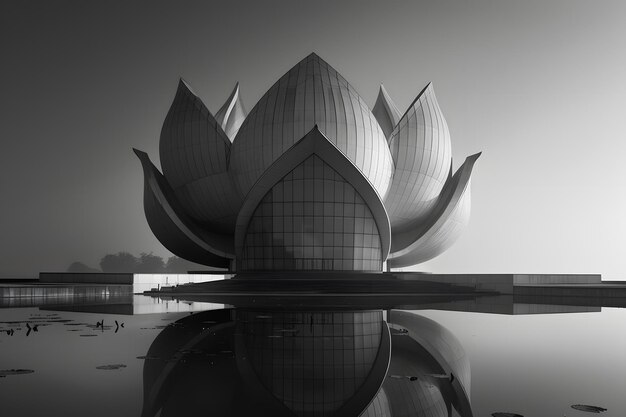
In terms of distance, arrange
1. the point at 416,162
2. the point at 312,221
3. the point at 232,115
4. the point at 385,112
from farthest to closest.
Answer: the point at 385,112 < the point at 232,115 < the point at 416,162 < the point at 312,221

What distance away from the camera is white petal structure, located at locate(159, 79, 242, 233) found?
42125 mm

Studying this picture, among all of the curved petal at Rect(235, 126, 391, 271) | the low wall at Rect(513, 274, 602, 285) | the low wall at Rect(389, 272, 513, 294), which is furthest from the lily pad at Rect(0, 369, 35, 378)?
the curved petal at Rect(235, 126, 391, 271)

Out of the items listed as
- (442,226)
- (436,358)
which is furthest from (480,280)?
(436,358)

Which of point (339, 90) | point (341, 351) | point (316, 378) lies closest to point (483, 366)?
point (341, 351)

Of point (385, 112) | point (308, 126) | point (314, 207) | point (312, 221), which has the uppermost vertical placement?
point (385, 112)

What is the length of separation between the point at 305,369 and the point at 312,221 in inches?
1196

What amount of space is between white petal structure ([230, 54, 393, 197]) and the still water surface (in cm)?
2785

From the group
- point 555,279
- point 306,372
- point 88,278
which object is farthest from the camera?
point 555,279

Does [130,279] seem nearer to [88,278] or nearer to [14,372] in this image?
[88,278]

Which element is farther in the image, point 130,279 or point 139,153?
point 139,153

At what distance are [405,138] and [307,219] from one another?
11.2 m

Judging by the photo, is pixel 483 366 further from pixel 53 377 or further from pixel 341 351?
pixel 53 377

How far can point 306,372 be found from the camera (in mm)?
6496

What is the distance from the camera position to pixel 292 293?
26.8 m
